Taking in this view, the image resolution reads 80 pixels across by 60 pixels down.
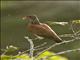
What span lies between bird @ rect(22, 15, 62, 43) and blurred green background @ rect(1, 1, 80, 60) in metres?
0.03

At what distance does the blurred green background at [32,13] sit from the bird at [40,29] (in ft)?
0.09

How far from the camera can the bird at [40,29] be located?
4.62ft

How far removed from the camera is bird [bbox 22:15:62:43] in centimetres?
141

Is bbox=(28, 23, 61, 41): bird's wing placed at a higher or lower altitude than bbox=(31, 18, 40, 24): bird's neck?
lower

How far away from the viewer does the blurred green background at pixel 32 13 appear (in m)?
1.43

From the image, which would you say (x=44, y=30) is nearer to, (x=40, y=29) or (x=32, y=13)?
(x=40, y=29)

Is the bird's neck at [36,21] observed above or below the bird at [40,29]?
above

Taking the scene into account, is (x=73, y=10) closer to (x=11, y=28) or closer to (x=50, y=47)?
(x=50, y=47)

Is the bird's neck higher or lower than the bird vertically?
higher

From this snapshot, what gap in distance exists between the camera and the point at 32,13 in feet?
4.79

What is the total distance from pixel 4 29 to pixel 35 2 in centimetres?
25

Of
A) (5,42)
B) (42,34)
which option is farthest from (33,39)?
(5,42)

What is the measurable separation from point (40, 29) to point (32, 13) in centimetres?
12

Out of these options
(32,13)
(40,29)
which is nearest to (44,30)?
(40,29)
